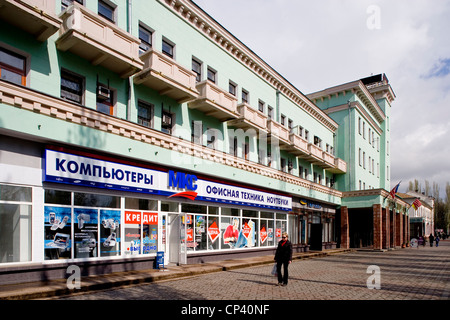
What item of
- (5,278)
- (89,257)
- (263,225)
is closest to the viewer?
(5,278)

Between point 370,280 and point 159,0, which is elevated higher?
point 159,0

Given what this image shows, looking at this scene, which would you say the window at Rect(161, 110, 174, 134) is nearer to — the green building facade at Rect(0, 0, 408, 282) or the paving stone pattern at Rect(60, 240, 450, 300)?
the green building facade at Rect(0, 0, 408, 282)

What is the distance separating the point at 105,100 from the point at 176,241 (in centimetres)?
705

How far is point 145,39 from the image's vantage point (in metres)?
16.0

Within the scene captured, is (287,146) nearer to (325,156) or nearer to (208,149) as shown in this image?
(325,156)

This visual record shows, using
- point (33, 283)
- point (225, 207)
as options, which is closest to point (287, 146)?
point (225, 207)

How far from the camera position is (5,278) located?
1030 cm

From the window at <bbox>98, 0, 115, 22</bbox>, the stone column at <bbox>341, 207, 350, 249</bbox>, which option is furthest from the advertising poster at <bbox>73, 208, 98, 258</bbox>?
the stone column at <bbox>341, 207, 350, 249</bbox>

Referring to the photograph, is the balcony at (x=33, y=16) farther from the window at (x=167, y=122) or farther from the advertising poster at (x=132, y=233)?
the advertising poster at (x=132, y=233)

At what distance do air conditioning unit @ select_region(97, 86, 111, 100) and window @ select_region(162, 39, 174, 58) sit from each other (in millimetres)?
4248

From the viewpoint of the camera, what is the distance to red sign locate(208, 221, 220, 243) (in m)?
19.3

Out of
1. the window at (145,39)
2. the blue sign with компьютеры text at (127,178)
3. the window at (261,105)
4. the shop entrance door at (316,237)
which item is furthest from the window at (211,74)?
the shop entrance door at (316,237)

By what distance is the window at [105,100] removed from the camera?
1374cm
